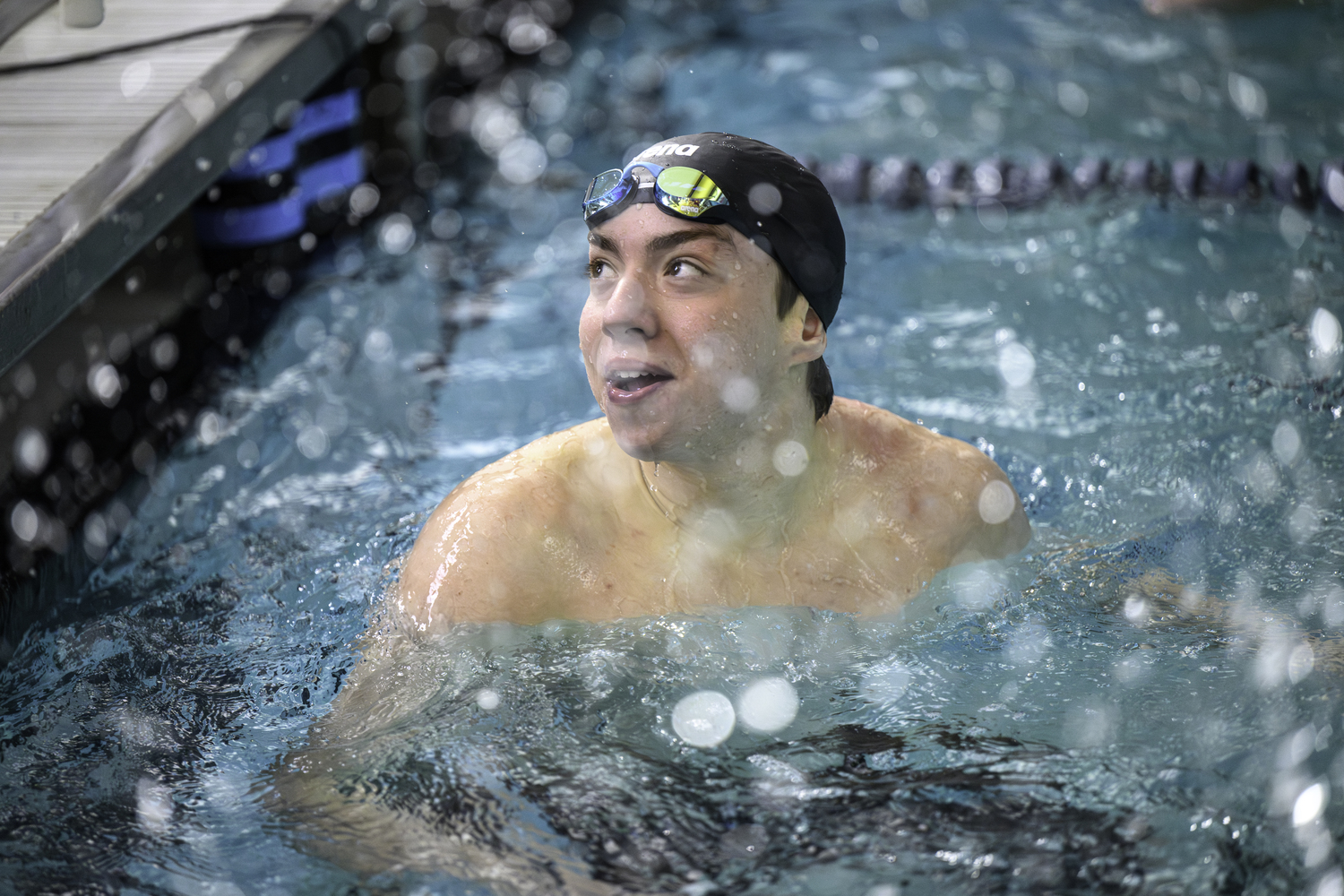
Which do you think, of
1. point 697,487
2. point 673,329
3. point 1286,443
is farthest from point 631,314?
point 1286,443

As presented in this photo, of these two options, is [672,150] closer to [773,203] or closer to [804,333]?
[773,203]

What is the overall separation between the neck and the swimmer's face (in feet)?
0.44

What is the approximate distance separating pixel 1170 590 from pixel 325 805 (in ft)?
7.22

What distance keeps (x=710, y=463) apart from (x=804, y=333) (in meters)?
0.37

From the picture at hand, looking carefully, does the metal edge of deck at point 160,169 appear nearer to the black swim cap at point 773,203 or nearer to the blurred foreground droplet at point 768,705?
the black swim cap at point 773,203

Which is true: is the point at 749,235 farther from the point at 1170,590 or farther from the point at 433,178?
the point at 433,178

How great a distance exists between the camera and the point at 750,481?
2988 millimetres

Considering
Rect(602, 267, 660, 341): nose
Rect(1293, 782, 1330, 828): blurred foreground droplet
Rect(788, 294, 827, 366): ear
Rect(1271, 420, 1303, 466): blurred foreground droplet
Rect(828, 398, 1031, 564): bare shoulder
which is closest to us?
Rect(1293, 782, 1330, 828): blurred foreground droplet

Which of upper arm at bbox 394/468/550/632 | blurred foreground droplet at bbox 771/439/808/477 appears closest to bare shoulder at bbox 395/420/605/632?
upper arm at bbox 394/468/550/632

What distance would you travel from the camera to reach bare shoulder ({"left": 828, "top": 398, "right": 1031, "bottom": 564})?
10.6 feet

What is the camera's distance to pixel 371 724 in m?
2.79

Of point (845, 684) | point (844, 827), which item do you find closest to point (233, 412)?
point (845, 684)

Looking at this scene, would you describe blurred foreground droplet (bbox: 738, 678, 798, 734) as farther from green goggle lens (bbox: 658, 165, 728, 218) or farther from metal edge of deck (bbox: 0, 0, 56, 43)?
metal edge of deck (bbox: 0, 0, 56, 43)

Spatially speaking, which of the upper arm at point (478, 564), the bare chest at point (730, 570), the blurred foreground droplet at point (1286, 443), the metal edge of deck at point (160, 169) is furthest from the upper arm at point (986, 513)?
the metal edge of deck at point (160, 169)
